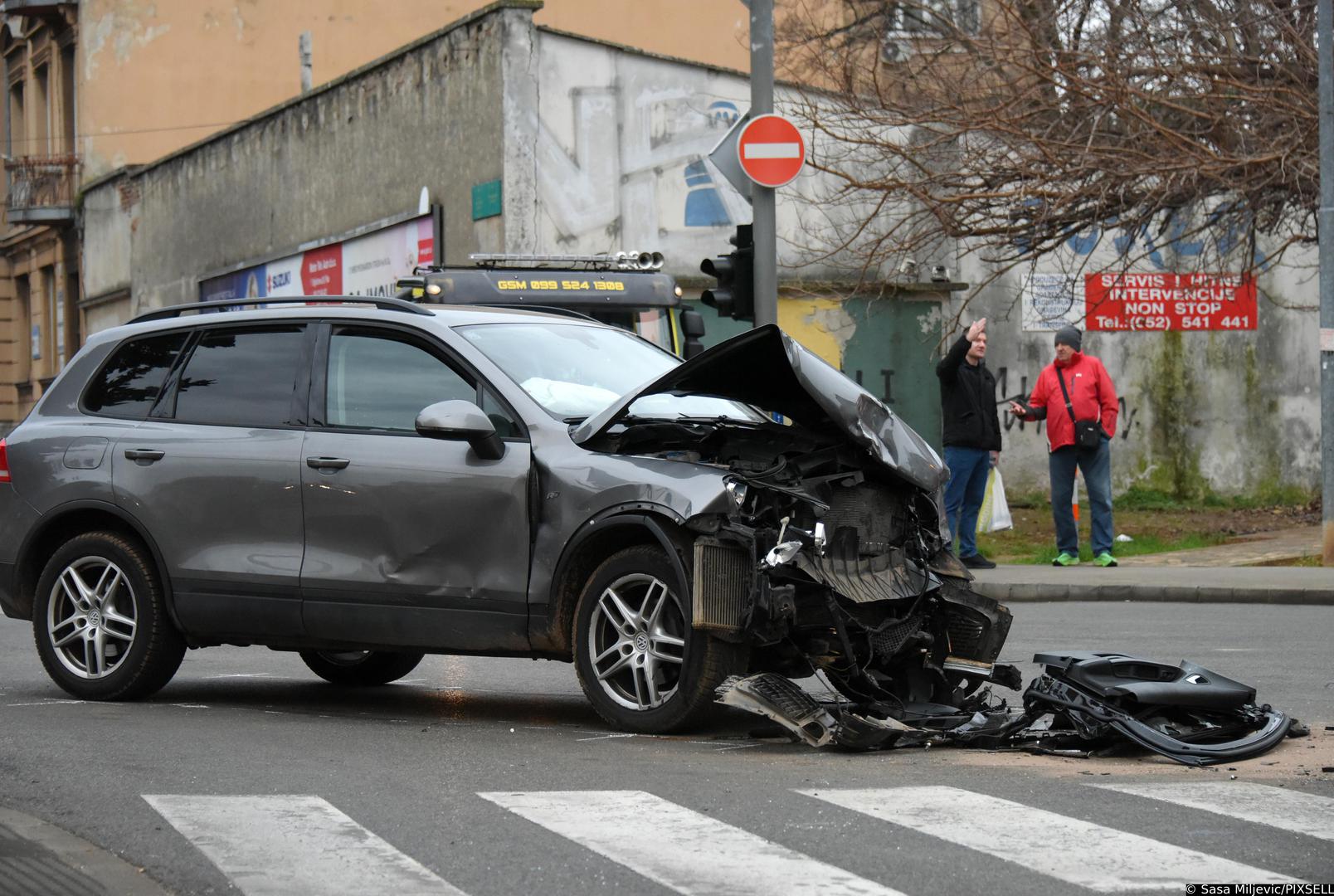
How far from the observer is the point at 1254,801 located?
5992mm

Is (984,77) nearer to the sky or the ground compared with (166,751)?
nearer to the sky

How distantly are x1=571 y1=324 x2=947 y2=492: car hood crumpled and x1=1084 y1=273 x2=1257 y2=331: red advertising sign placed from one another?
18.3 metres

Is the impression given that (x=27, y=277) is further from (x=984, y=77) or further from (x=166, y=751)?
(x=166, y=751)

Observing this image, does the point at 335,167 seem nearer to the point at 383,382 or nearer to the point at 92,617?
the point at 92,617

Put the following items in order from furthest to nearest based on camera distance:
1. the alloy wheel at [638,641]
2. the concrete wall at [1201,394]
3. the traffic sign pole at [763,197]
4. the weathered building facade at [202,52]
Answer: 1. the weathered building facade at [202,52]
2. the concrete wall at [1201,394]
3. the traffic sign pole at [763,197]
4. the alloy wheel at [638,641]

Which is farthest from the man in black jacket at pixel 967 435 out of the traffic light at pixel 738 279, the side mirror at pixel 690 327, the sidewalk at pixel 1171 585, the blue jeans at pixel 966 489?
the traffic light at pixel 738 279

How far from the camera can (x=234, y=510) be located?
8.52m

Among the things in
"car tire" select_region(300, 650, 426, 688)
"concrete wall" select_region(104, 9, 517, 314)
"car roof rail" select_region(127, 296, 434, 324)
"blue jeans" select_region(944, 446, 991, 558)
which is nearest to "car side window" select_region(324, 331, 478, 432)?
"car roof rail" select_region(127, 296, 434, 324)

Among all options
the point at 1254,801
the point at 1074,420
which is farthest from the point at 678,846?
the point at 1074,420

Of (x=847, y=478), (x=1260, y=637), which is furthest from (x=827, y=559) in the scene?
(x=1260, y=637)

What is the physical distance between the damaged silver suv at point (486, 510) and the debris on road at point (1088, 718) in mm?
237

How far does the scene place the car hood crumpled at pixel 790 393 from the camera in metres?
7.43

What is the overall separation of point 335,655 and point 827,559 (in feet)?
11.1

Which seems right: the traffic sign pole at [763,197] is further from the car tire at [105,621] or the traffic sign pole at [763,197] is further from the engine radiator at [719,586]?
the engine radiator at [719,586]
